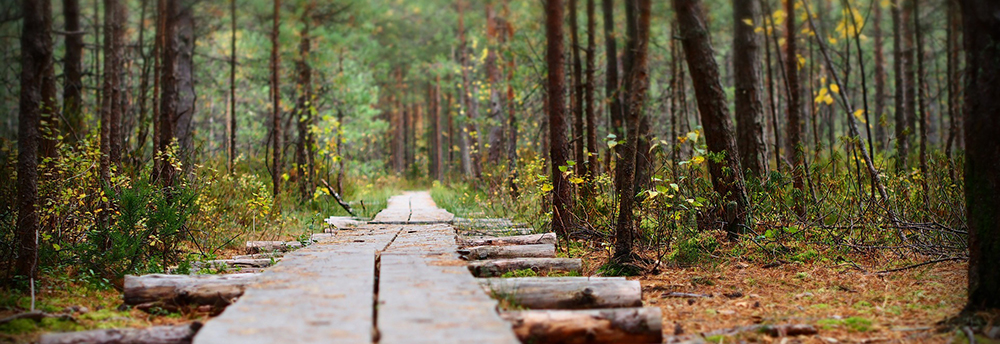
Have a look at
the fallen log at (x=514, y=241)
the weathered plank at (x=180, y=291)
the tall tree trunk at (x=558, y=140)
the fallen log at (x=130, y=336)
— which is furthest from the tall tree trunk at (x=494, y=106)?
the fallen log at (x=130, y=336)

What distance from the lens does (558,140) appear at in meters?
6.69

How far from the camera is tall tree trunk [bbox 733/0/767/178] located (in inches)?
290

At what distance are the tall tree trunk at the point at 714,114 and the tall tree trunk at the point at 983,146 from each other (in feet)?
9.45

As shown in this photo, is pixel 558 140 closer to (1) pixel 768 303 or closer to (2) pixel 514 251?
(2) pixel 514 251

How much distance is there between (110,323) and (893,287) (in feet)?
17.1

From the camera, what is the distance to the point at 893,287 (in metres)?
4.27

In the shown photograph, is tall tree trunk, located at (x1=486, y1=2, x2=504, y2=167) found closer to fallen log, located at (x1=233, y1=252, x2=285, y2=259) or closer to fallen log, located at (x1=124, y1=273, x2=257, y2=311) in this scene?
fallen log, located at (x1=233, y1=252, x2=285, y2=259)

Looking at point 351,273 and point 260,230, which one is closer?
point 351,273

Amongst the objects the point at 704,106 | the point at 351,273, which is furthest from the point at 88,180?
the point at 704,106

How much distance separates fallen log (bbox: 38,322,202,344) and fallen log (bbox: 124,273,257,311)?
0.99 m

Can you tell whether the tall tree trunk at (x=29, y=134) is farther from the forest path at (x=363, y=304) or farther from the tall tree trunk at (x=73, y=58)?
the tall tree trunk at (x=73, y=58)

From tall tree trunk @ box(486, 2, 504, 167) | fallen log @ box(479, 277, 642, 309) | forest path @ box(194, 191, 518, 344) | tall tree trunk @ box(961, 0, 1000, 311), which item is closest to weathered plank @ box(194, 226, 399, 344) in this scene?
forest path @ box(194, 191, 518, 344)

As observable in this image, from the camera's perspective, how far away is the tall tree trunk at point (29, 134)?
4.01 m

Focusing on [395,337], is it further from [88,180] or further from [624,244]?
[88,180]
